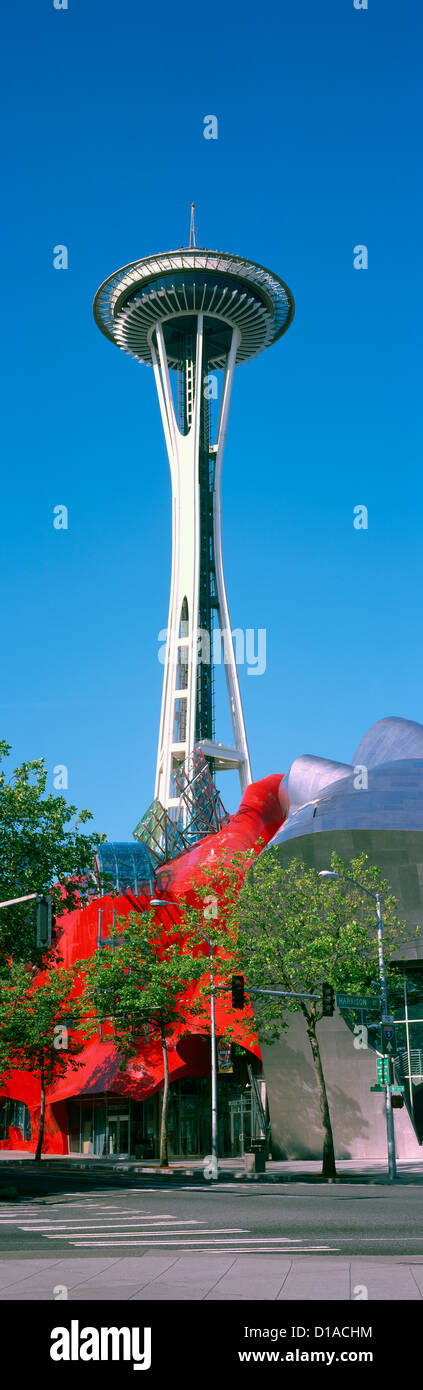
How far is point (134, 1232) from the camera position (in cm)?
1952

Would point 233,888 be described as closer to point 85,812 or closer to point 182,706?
point 85,812

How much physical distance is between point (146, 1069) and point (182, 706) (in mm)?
64061

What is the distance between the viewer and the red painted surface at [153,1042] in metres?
54.5

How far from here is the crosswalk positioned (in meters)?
16.6

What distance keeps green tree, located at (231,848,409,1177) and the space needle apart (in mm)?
69351

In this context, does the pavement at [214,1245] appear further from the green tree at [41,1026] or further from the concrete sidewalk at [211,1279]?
the green tree at [41,1026]

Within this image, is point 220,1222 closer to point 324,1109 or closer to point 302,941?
point 324,1109

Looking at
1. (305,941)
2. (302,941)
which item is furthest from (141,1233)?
(302,941)

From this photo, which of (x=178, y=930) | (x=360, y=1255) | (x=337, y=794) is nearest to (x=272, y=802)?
(x=337, y=794)

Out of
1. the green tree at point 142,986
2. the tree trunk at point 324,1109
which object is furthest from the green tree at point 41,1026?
the tree trunk at point 324,1109

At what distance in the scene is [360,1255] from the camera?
1515cm

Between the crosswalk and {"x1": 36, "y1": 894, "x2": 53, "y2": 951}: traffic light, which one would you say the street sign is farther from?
{"x1": 36, "y1": 894, "x2": 53, "y2": 951}: traffic light

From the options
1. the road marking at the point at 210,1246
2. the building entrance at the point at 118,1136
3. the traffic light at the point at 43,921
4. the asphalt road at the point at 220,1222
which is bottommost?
the building entrance at the point at 118,1136

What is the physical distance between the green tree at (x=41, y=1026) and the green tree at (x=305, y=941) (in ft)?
69.3
